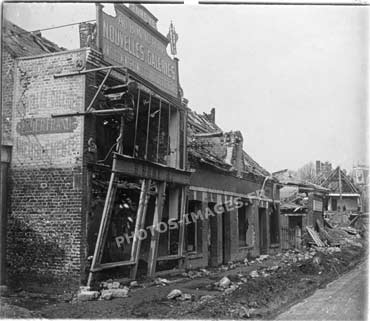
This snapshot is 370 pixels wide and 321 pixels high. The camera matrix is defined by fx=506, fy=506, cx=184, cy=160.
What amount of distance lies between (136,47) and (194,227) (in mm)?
6687

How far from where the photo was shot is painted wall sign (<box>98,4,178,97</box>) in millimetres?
10773

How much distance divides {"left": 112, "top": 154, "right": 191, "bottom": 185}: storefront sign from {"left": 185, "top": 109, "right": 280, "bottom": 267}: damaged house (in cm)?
158

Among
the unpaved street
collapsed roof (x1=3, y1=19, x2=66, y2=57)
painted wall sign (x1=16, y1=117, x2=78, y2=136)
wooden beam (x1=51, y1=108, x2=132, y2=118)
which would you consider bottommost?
the unpaved street

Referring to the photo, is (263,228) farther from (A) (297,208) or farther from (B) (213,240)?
(B) (213,240)

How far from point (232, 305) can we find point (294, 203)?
19873 millimetres

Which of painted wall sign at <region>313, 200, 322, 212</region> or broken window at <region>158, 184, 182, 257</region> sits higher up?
painted wall sign at <region>313, 200, 322, 212</region>

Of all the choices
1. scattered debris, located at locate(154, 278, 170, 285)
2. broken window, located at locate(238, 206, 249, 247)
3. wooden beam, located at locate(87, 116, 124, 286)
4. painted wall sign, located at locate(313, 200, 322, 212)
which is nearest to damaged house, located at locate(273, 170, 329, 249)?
painted wall sign, located at locate(313, 200, 322, 212)

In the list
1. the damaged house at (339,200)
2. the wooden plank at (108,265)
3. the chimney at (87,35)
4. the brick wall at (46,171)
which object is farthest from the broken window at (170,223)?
the damaged house at (339,200)

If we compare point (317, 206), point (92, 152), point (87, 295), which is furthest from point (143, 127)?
point (317, 206)

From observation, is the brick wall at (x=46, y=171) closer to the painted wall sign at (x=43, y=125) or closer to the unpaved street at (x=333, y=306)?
the painted wall sign at (x=43, y=125)

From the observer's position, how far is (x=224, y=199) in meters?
18.6

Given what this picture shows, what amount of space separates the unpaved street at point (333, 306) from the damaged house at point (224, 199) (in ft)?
15.7

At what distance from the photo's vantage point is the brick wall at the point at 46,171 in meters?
10.0

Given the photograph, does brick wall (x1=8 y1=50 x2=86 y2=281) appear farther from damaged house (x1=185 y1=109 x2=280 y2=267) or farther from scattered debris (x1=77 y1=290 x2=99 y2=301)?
damaged house (x1=185 y1=109 x2=280 y2=267)
